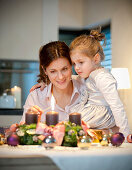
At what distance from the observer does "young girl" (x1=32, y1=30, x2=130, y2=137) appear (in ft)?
5.06

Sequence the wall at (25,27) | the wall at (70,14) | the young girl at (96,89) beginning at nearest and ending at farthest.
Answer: the young girl at (96,89), the wall at (25,27), the wall at (70,14)

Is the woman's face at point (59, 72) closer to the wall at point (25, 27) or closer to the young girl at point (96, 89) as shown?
the young girl at point (96, 89)

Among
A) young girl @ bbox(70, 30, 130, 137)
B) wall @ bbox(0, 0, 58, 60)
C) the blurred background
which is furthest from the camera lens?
wall @ bbox(0, 0, 58, 60)

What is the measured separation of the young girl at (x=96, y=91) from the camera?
154cm

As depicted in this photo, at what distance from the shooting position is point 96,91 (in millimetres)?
1841

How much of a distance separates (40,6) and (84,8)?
117 centimetres

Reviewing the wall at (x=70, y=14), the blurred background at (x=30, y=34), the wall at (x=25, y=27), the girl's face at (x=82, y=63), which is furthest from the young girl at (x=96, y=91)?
the wall at (x=70, y=14)

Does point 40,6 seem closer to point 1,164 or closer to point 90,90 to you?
point 90,90

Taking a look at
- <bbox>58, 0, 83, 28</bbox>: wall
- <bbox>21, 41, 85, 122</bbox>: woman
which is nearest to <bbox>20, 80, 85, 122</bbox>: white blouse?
<bbox>21, 41, 85, 122</bbox>: woman

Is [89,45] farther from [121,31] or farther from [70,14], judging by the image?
[70,14]

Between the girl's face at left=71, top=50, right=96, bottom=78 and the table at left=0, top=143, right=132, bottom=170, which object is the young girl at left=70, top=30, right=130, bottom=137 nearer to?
the girl's face at left=71, top=50, right=96, bottom=78

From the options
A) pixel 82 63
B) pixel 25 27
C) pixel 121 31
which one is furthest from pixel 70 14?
pixel 82 63

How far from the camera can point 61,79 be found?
1845 millimetres

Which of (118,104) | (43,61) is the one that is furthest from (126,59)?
(118,104)
